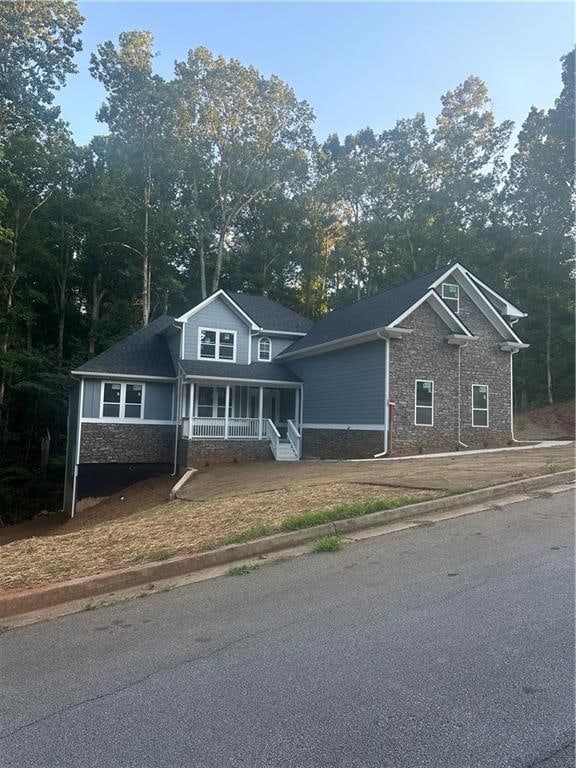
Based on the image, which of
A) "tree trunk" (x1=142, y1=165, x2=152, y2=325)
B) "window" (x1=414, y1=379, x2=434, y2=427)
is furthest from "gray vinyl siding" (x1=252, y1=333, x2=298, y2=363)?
"tree trunk" (x1=142, y1=165, x2=152, y2=325)

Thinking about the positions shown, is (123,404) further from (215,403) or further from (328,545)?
(328,545)

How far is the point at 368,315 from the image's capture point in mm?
22281

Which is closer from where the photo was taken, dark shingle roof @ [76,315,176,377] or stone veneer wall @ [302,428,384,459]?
stone veneer wall @ [302,428,384,459]

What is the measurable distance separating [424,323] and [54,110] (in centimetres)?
2069

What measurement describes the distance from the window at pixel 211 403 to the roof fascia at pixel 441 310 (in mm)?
8585

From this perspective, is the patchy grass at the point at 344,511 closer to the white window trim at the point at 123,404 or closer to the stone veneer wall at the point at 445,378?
the stone veneer wall at the point at 445,378

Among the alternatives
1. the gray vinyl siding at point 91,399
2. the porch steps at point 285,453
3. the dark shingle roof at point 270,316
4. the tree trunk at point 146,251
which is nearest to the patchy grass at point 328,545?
the porch steps at point 285,453

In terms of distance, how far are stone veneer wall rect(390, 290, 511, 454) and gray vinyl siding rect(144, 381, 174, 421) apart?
9358 millimetres

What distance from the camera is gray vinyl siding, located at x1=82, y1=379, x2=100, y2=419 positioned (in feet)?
71.2

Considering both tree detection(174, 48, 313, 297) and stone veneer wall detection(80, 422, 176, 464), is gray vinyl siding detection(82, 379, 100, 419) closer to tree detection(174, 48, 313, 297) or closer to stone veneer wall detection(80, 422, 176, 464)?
stone veneer wall detection(80, 422, 176, 464)

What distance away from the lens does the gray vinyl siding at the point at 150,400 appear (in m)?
21.8

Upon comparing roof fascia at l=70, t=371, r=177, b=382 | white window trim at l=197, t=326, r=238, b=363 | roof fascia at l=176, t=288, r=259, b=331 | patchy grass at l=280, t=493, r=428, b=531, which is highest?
roof fascia at l=176, t=288, r=259, b=331

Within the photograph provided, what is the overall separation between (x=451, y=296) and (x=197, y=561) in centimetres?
1820

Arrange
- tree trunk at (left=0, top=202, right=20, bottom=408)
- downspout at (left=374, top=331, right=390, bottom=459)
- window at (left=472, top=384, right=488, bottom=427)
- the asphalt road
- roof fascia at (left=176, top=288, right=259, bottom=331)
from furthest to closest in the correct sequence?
tree trunk at (left=0, top=202, right=20, bottom=408) < roof fascia at (left=176, top=288, right=259, bottom=331) < window at (left=472, top=384, right=488, bottom=427) < downspout at (left=374, top=331, right=390, bottom=459) < the asphalt road
